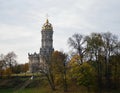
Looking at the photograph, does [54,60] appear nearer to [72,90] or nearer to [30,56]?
[72,90]

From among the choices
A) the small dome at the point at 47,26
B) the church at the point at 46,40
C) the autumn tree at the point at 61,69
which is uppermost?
the small dome at the point at 47,26

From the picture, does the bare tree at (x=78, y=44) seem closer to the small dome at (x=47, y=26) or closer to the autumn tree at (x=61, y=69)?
the autumn tree at (x=61, y=69)

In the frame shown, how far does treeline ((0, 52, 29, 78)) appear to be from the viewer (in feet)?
263

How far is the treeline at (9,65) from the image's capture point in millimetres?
80250

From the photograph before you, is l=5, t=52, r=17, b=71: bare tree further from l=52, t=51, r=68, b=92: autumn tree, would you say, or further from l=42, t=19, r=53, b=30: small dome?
l=52, t=51, r=68, b=92: autumn tree

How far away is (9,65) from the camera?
9006 cm

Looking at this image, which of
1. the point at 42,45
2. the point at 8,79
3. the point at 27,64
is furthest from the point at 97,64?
the point at 27,64

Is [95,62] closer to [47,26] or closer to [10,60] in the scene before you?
[10,60]

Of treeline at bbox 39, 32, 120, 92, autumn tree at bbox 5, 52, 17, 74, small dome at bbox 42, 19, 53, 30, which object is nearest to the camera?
treeline at bbox 39, 32, 120, 92

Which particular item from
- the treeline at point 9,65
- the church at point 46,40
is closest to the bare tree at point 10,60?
the treeline at point 9,65

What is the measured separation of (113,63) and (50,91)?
11679 mm

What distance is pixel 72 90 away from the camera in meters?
58.7

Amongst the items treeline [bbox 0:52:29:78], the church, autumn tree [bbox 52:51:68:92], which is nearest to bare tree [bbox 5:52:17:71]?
treeline [bbox 0:52:29:78]

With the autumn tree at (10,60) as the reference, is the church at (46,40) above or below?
above
